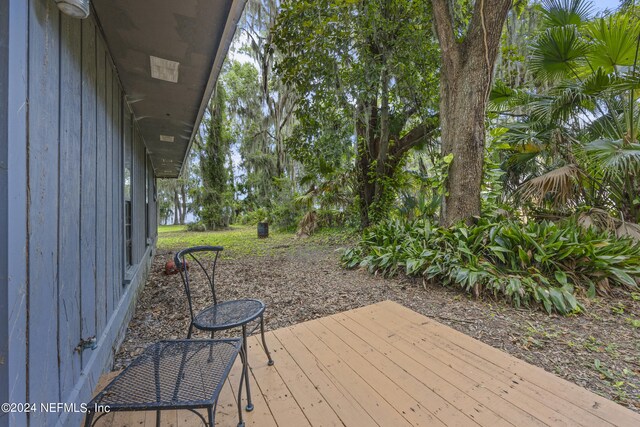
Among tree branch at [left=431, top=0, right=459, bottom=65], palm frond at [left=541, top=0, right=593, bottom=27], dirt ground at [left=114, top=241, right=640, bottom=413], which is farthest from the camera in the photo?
palm frond at [left=541, top=0, right=593, bottom=27]

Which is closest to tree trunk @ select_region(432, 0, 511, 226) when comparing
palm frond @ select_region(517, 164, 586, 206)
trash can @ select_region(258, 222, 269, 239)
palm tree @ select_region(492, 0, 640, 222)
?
palm frond @ select_region(517, 164, 586, 206)

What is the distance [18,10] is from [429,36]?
5.97 meters

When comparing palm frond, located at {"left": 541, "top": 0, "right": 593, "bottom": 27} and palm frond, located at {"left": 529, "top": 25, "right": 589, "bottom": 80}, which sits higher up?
palm frond, located at {"left": 541, "top": 0, "right": 593, "bottom": 27}

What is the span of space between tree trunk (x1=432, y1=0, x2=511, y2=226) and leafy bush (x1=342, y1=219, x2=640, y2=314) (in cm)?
47

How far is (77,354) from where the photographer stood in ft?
4.99

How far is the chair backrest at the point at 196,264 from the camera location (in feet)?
5.80

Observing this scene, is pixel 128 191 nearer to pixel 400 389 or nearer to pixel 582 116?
pixel 400 389

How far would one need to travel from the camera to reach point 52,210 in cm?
126

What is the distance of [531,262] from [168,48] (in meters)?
4.28

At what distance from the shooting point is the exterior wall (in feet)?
2.99

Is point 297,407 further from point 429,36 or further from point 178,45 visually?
point 429,36

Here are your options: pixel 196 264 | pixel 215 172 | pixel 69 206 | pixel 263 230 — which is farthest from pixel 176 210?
pixel 69 206

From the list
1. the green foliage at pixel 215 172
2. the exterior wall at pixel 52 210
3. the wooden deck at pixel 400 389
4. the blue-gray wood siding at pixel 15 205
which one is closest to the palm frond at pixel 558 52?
the wooden deck at pixel 400 389
